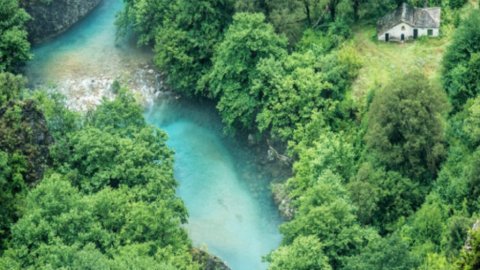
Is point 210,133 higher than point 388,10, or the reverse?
point 388,10

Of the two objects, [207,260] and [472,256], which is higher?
[472,256]

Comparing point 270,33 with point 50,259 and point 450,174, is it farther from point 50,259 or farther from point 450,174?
point 50,259

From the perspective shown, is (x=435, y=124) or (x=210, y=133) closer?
(x=435, y=124)

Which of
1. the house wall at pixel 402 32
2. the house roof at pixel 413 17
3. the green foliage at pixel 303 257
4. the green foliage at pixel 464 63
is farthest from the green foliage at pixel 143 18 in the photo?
the green foliage at pixel 303 257

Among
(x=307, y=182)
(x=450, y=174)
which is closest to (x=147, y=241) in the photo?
(x=307, y=182)

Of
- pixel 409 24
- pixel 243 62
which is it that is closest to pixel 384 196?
pixel 243 62

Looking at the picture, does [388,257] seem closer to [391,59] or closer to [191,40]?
[391,59]

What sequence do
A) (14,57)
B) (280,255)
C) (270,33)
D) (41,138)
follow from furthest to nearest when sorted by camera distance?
(14,57) → (270,33) → (41,138) → (280,255)
